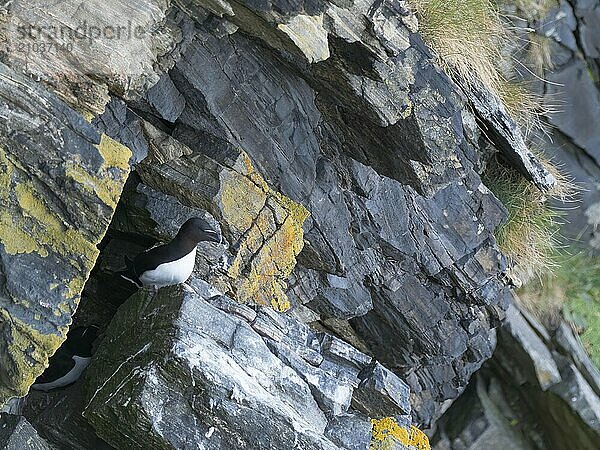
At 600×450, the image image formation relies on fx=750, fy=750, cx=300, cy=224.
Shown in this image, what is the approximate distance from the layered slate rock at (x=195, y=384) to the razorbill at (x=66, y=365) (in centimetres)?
44

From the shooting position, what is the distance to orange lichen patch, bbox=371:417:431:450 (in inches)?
327

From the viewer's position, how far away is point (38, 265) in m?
5.57

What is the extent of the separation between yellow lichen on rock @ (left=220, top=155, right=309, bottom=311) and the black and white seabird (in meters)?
0.63

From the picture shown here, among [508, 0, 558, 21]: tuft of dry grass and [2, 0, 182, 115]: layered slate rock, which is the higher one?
[508, 0, 558, 21]: tuft of dry grass

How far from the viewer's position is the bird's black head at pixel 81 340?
7.12 m

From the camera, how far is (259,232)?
787 cm

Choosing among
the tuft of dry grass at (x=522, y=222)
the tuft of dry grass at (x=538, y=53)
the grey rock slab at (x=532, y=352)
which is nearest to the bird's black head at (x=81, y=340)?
the tuft of dry grass at (x=522, y=222)

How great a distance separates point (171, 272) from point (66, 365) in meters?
1.37

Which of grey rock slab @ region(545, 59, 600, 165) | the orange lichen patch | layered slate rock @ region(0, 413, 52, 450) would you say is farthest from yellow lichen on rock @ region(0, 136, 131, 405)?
grey rock slab @ region(545, 59, 600, 165)

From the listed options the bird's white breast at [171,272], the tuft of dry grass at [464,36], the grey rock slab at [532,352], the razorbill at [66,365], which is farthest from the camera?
the grey rock slab at [532,352]

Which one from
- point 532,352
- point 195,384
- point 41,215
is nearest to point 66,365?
point 195,384

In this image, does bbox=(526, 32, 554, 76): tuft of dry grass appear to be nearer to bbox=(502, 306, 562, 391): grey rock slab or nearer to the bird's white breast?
bbox=(502, 306, 562, 391): grey rock slab

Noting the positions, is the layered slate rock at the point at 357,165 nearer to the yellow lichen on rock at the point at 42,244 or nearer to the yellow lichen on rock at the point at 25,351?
the yellow lichen on rock at the point at 42,244

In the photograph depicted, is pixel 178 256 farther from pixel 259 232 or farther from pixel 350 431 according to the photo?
pixel 350 431
